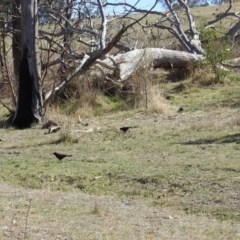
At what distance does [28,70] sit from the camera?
14805 millimetres

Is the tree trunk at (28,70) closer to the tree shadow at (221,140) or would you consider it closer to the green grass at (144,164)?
the green grass at (144,164)

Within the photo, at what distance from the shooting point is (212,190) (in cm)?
808

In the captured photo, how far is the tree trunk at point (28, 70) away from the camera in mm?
14688

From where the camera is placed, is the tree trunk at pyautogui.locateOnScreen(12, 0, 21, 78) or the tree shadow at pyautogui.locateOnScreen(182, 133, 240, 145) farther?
the tree trunk at pyautogui.locateOnScreen(12, 0, 21, 78)

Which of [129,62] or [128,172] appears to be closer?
[128,172]

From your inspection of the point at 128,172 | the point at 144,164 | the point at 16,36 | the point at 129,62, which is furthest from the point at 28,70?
the point at 128,172

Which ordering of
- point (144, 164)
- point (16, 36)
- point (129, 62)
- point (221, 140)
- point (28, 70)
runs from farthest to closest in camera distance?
point (16, 36), point (129, 62), point (28, 70), point (221, 140), point (144, 164)

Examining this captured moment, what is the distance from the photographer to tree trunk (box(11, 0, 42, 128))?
578 inches

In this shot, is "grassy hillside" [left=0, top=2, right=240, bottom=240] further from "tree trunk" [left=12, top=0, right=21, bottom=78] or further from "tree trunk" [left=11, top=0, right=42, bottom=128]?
"tree trunk" [left=12, top=0, right=21, bottom=78]

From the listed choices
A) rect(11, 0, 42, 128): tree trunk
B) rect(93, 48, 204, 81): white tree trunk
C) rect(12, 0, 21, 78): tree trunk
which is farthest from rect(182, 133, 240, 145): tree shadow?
rect(12, 0, 21, 78): tree trunk

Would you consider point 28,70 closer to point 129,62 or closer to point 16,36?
point 129,62

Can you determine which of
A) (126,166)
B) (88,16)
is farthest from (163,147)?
(88,16)

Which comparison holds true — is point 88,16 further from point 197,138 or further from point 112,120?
point 197,138

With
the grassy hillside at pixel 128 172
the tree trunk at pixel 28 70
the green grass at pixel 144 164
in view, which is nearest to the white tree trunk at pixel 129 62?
the grassy hillside at pixel 128 172
